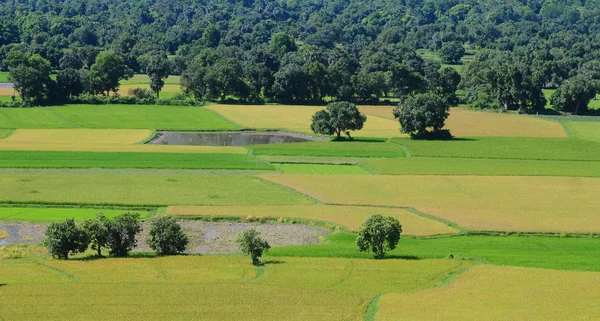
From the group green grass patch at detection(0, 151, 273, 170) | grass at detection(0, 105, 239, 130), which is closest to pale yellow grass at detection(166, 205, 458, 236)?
green grass patch at detection(0, 151, 273, 170)

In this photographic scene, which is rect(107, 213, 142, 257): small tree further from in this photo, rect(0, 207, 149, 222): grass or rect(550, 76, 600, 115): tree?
rect(550, 76, 600, 115): tree

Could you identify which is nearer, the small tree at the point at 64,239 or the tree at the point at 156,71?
the small tree at the point at 64,239

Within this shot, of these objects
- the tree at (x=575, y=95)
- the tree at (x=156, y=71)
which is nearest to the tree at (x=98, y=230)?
the tree at (x=156, y=71)

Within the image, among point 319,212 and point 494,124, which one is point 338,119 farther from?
point 319,212

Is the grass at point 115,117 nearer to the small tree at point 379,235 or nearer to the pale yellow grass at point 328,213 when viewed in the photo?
the pale yellow grass at point 328,213

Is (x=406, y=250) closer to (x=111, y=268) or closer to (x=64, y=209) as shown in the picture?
(x=111, y=268)

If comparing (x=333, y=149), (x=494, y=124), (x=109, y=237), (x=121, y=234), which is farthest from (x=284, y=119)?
(x=109, y=237)
